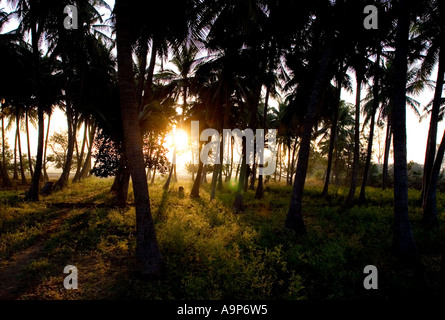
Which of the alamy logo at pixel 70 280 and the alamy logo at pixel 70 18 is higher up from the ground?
the alamy logo at pixel 70 18

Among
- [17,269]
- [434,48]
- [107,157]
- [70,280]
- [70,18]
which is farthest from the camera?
[107,157]

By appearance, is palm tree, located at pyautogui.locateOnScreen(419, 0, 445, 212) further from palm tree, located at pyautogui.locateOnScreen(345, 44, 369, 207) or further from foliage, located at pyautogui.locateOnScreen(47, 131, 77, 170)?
foliage, located at pyautogui.locateOnScreen(47, 131, 77, 170)

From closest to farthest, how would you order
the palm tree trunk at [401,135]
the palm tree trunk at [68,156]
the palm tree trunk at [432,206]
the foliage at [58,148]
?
the palm tree trunk at [401,135], the palm tree trunk at [432,206], the palm tree trunk at [68,156], the foliage at [58,148]

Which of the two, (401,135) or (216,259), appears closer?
(216,259)

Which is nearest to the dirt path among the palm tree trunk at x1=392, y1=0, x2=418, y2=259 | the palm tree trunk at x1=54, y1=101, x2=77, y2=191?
the palm tree trunk at x1=392, y1=0, x2=418, y2=259

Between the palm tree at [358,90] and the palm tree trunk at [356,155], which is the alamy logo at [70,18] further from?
the palm tree trunk at [356,155]

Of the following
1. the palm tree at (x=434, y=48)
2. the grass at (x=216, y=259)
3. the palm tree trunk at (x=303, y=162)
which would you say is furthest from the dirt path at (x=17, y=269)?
the palm tree at (x=434, y=48)

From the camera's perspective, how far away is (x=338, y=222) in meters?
9.48

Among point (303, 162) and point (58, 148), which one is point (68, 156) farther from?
point (58, 148)

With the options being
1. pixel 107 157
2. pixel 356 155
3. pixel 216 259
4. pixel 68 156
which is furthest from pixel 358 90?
pixel 68 156

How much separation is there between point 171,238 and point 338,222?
7.63 m

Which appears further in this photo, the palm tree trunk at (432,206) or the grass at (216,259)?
the palm tree trunk at (432,206)

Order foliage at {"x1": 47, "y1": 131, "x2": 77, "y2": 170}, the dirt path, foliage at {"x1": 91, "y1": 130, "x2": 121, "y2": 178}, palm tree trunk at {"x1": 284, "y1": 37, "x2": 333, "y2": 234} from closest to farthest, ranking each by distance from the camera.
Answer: the dirt path < palm tree trunk at {"x1": 284, "y1": 37, "x2": 333, "y2": 234} < foliage at {"x1": 91, "y1": 130, "x2": 121, "y2": 178} < foliage at {"x1": 47, "y1": 131, "x2": 77, "y2": 170}
